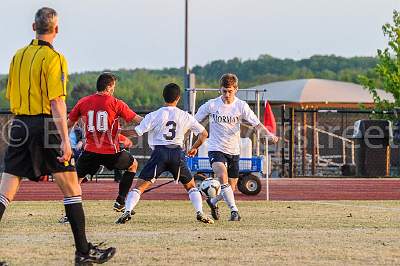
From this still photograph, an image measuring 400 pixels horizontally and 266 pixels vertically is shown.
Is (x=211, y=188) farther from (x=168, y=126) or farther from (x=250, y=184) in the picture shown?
(x=250, y=184)

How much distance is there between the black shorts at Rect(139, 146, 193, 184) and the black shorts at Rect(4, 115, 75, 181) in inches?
184

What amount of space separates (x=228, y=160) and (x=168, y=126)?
121 centimetres

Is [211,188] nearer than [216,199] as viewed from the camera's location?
No

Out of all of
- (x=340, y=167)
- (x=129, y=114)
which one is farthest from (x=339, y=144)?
(x=129, y=114)

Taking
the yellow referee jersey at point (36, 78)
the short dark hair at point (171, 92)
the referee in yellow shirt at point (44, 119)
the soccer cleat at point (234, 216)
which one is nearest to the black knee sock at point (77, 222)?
the referee in yellow shirt at point (44, 119)

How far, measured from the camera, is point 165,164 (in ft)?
46.4

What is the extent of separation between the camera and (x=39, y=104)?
9.28 meters

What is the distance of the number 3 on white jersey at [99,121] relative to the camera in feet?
46.9

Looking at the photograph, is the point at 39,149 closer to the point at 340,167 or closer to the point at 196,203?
the point at 196,203

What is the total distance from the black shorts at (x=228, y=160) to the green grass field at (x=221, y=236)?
0.61 meters

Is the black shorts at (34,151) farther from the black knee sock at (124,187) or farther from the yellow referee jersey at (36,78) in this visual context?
the black knee sock at (124,187)

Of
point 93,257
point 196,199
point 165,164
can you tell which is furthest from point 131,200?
point 93,257

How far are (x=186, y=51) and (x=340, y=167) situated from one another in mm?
6091

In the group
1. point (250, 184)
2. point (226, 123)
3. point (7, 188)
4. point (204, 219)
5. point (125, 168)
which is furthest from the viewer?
point (250, 184)
